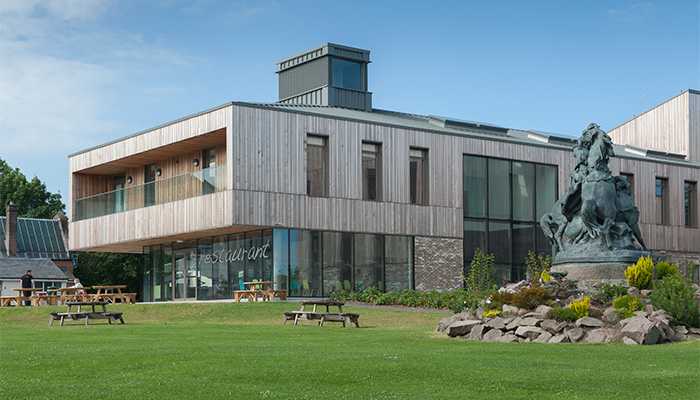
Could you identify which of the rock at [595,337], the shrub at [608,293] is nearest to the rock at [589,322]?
the rock at [595,337]

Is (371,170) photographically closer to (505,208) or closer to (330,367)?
(505,208)

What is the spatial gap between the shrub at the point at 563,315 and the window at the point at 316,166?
1669 cm

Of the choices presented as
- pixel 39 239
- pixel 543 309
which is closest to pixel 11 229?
pixel 39 239

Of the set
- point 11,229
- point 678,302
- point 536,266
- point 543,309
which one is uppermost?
point 11,229

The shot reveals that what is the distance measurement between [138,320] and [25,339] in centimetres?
959

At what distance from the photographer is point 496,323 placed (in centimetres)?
1808

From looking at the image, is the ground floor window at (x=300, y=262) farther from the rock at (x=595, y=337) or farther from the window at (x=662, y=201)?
the rock at (x=595, y=337)

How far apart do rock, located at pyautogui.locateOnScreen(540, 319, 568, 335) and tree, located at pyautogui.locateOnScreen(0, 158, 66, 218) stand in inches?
2283

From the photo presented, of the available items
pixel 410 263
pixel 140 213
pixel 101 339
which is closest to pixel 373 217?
pixel 410 263

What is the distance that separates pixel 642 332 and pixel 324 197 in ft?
61.4

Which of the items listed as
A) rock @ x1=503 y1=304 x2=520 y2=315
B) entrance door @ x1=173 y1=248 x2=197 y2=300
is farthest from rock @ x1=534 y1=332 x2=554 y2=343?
entrance door @ x1=173 y1=248 x2=197 y2=300

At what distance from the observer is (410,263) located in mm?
36125

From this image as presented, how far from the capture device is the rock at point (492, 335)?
696 inches

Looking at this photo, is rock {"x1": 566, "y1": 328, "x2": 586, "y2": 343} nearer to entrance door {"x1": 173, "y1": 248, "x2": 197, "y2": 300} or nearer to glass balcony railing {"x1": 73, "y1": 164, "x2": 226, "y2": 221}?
glass balcony railing {"x1": 73, "y1": 164, "x2": 226, "y2": 221}
